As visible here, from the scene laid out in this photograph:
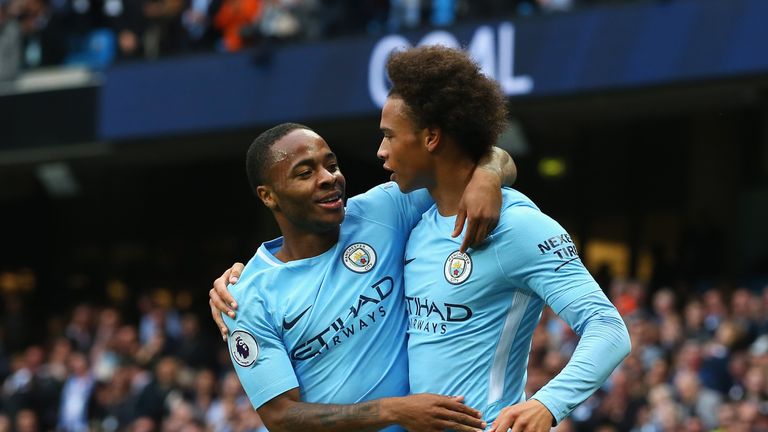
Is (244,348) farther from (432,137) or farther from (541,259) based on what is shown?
(541,259)

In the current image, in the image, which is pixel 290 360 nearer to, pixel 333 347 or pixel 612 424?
pixel 333 347

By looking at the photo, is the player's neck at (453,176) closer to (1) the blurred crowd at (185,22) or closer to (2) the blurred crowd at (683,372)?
(2) the blurred crowd at (683,372)

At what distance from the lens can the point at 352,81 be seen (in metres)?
16.9

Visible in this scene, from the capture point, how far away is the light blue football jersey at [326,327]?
5.01 m

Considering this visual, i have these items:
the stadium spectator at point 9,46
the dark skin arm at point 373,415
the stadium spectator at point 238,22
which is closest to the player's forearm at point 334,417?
the dark skin arm at point 373,415

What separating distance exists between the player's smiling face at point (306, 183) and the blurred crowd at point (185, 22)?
34.4ft

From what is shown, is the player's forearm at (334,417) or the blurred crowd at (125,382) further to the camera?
the blurred crowd at (125,382)

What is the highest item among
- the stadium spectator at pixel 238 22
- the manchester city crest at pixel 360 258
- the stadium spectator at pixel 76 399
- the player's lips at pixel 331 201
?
the player's lips at pixel 331 201

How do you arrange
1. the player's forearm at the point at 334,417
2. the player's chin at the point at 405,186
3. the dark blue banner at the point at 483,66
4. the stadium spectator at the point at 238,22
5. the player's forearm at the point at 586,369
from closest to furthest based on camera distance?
A: the player's forearm at the point at 586,369 < the player's forearm at the point at 334,417 < the player's chin at the point at 405,186 < the dark blue banner at the point at 483,66 < the stadium spectator at the point at 238,22

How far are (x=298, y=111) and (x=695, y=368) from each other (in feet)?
23.8

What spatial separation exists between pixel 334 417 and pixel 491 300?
68 cm

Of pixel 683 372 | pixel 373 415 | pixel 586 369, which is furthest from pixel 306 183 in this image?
pixel 683 372

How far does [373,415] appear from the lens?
4805 mm

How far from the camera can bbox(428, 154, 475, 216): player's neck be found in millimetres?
4887
